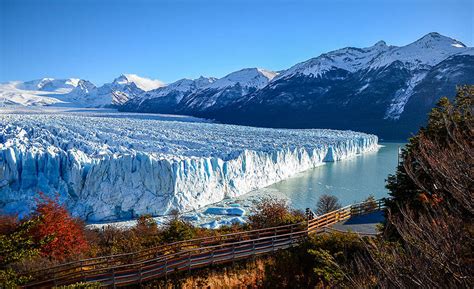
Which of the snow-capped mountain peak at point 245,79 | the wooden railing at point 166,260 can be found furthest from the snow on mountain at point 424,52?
the wooden railing at point 166,260

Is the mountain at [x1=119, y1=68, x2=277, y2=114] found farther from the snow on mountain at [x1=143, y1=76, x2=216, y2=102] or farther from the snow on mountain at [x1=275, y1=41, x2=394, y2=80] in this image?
the snow on mountain at [x1=275, y1=41, x2=394, y2=80]

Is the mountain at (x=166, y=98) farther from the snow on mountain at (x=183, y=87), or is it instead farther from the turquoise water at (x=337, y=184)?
the turquoise water at (x=337, y=184)

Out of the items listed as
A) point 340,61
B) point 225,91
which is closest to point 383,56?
point 340,61

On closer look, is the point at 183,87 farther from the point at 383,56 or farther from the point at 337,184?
the point at 337,184

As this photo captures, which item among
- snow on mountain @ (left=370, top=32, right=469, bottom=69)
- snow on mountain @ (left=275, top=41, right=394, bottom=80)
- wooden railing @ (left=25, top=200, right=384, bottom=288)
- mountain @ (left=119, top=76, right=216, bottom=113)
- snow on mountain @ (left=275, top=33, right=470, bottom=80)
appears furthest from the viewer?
mountain @ (left=119, top=76, right=216, bottom=113)

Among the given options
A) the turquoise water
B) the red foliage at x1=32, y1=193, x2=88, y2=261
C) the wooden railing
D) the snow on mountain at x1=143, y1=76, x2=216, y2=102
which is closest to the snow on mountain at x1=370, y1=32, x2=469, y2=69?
the snow on mountain at x1=143, y1=76, x2=216, y2=102
